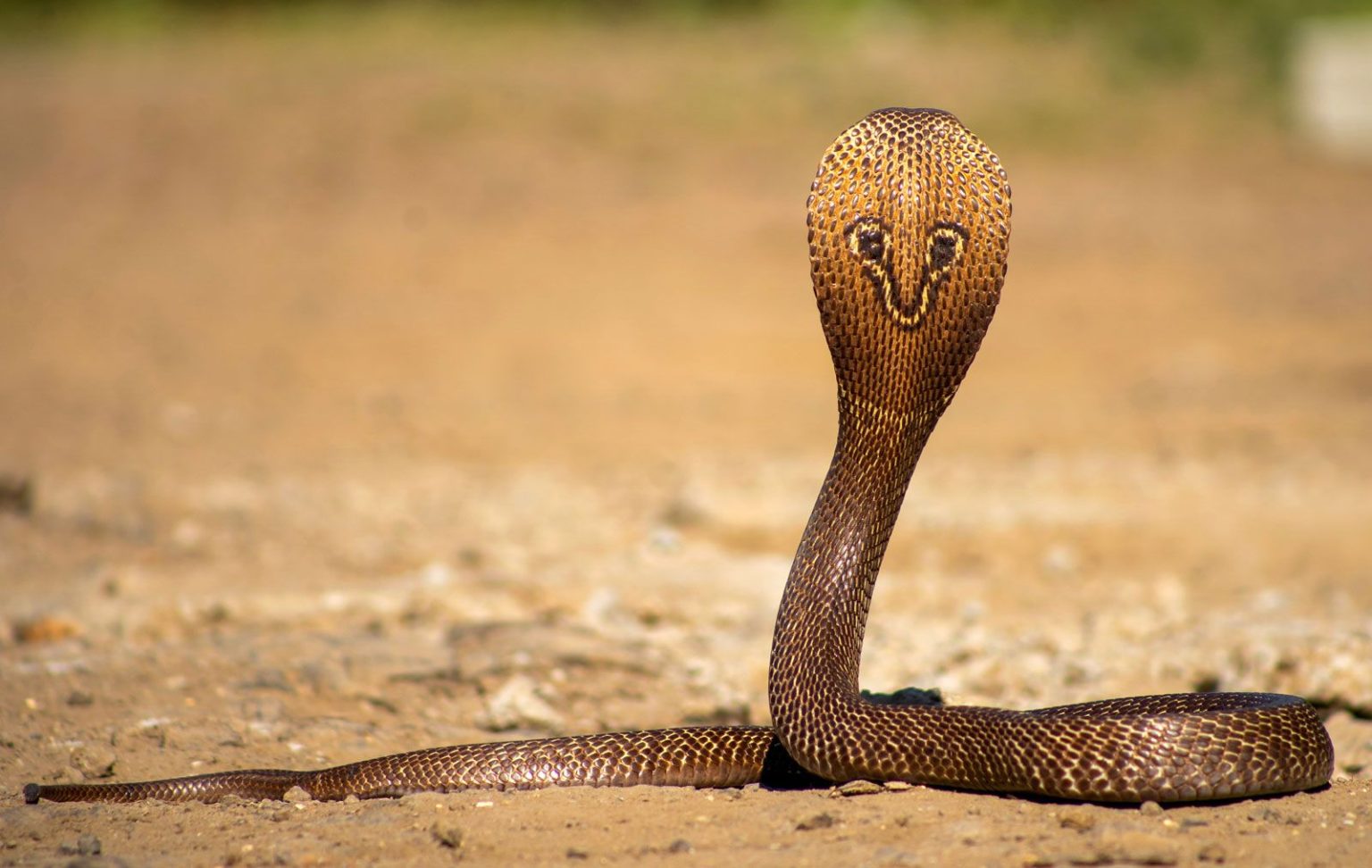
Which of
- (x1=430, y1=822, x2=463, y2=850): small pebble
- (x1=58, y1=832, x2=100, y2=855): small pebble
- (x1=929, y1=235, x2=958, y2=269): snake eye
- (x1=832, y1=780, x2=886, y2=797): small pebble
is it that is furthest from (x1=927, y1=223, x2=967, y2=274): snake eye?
(x1=58, y1=832, x2=100, y2=855): small pebble

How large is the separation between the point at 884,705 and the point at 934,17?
1720 centimetres

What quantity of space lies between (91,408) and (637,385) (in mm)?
3763

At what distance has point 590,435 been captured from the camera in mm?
11102

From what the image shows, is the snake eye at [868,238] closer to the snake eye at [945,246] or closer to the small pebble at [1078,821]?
the snake eye at [945,246]

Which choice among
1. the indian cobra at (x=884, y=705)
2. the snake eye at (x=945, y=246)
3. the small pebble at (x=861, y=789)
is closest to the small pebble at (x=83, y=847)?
the indian cobra at (x=884, y=705)

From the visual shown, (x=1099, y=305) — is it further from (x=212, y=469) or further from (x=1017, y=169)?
(x=212, y=469)

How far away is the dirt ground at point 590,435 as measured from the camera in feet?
15.6

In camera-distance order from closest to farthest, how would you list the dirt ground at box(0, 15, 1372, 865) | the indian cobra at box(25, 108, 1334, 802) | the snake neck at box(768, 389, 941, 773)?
the indian cobra at box(25, 108, 1334, 802), the snake neck at box(768, 389, 941, 773), the dirt ground at box(0, 15, 1372, 865)

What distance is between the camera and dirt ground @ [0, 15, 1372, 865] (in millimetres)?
4762

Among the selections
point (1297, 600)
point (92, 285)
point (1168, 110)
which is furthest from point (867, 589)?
point (1168, 110)

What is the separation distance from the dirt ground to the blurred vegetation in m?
0.73

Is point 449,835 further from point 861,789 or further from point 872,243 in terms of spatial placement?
point 872,243

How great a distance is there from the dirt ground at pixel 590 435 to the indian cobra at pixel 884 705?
0.39ft

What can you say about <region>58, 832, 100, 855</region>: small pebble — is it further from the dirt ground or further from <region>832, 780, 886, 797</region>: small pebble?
<region>832, 780, 886, 797</region>: small pebble
